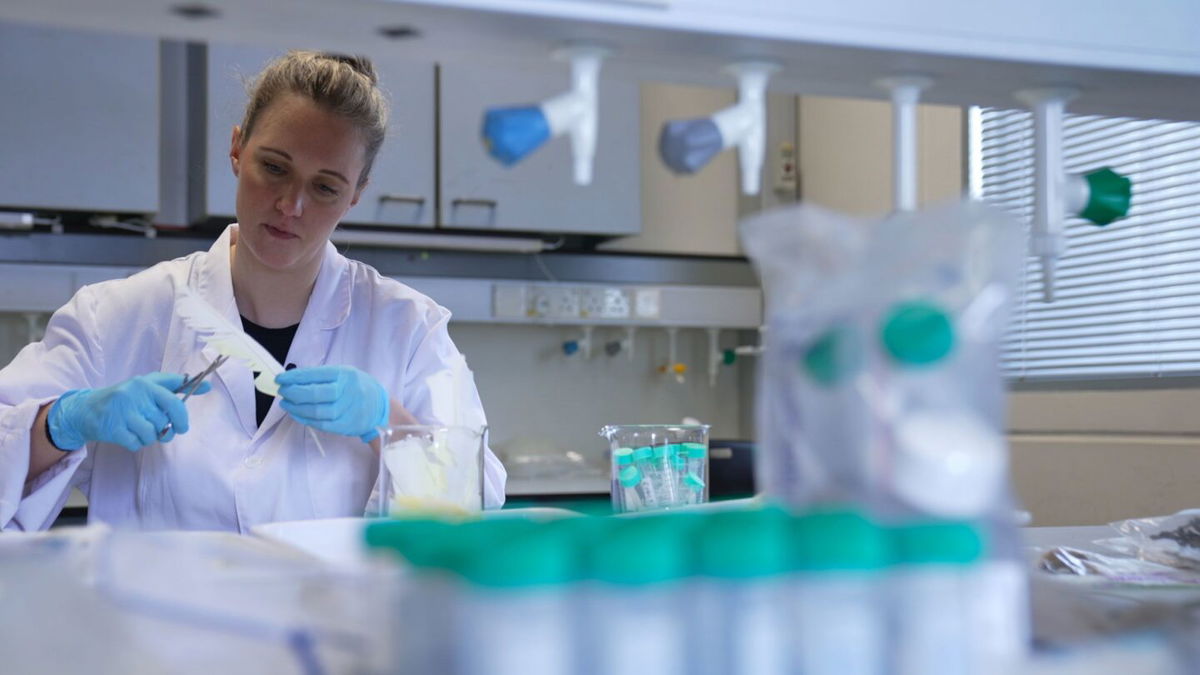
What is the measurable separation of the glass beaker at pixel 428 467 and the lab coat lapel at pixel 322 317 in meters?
0.68

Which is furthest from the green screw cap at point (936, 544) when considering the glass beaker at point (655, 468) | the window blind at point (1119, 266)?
the window blind at point (1119, 266)

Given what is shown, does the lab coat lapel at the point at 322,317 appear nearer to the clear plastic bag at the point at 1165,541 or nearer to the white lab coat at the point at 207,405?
the white lab coat at the point at 207,405

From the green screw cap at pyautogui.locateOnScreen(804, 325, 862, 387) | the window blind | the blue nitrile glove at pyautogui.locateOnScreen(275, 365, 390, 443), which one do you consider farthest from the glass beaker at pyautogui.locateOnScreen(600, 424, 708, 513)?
the window blind

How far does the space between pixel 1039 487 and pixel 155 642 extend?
2450 millimetres

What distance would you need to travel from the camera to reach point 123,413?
1.57 meters

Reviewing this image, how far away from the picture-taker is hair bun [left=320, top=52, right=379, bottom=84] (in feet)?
6.32

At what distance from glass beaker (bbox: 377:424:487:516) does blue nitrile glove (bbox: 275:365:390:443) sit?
43 centimetres

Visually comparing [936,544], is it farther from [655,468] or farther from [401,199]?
[401,199]

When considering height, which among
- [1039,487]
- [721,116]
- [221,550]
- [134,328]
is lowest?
[1039,487]

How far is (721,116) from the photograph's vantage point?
845 mm

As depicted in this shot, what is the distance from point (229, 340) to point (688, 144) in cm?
108

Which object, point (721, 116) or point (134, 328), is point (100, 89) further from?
point (721, 116)

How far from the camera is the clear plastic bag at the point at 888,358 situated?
61 centimetres

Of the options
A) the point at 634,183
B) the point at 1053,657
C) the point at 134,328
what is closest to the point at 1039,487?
the point at 634,183
